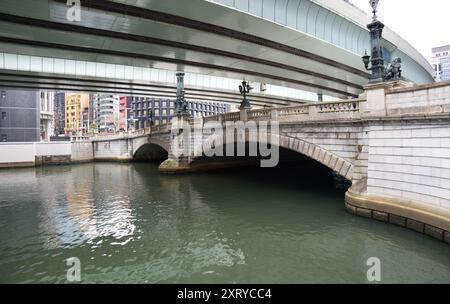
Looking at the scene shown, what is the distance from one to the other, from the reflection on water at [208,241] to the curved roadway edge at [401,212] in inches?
14.1

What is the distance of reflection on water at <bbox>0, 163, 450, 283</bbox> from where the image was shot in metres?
8.45

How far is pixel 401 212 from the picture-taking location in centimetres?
1150

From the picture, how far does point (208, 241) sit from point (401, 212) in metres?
7.87

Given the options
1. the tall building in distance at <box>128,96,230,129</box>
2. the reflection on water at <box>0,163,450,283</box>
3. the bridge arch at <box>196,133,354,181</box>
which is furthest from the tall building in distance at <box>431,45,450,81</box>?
the reflection on water at <box>0,163,450,283</box>

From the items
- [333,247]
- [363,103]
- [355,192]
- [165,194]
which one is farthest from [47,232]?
[363,103]

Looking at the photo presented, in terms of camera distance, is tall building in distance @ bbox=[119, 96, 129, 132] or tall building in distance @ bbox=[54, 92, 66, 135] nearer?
tall building in distance @ bbox=[119, 96, 129, 132]

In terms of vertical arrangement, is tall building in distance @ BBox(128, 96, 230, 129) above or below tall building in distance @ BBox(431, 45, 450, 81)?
below

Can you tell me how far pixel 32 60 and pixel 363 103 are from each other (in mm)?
26438

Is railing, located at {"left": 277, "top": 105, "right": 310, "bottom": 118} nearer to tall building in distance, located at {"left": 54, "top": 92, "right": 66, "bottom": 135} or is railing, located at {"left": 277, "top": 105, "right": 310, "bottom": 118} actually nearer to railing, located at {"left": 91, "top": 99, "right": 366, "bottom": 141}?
railing, located at {"left": 91, "top": 99, "right": 366, "bottom": 141}

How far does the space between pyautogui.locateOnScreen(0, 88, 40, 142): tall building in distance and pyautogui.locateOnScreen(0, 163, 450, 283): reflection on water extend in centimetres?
3959

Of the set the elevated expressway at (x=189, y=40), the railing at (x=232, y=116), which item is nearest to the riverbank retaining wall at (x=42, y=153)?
A: the elevated expressway at (x=189, y=40)

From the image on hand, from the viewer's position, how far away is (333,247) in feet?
33.8

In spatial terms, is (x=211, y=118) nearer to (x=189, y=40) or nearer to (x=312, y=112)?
(x=189, y=40)
